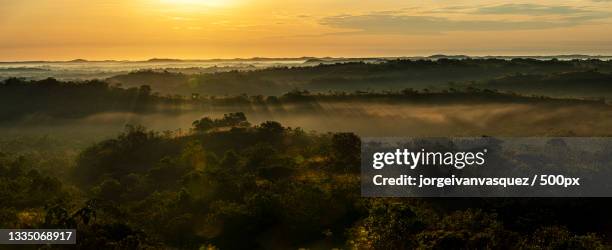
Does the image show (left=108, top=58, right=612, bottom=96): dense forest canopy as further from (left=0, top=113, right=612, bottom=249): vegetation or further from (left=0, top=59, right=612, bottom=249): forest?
(left=0, top=113, right=612, bottom=249): vegetation

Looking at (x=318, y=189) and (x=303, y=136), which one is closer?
(x=318, y=189)

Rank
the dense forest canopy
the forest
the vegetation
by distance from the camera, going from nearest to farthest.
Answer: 1. the vegetation
2. the forest
3. the dense forest canopy

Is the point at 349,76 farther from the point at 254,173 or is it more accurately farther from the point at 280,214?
the point at 280,214

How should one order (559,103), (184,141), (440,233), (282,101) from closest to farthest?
(440,233) → (184,141) → (559,103) → (282,101)

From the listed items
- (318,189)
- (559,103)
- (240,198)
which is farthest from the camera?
(559,103)

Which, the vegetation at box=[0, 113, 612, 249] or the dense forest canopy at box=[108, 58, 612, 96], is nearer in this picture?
the vegetation at box=[0, 113, 612, 249]

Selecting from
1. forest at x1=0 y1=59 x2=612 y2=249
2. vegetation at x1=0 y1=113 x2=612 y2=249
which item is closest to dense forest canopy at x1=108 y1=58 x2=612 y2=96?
forest at x1=0 y1=59 x2=612 y2=249

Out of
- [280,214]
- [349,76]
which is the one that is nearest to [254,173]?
[280,214]

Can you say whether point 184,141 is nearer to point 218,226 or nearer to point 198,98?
point 218,226

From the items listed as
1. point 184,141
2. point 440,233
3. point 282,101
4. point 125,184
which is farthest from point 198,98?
point 440,233
